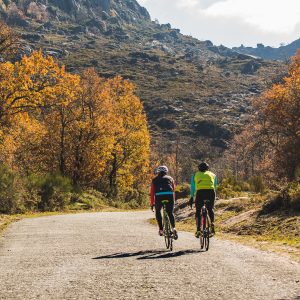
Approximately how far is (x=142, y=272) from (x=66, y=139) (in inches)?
1429

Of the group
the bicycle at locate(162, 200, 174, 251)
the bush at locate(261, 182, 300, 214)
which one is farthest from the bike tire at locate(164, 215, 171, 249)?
the bush at locate(261, 182, 300, 214)

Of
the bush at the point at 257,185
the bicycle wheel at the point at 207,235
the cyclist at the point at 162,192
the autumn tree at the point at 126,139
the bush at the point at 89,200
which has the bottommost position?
the bush at the point at 89,200

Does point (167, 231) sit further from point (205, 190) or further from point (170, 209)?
point (205, 190)

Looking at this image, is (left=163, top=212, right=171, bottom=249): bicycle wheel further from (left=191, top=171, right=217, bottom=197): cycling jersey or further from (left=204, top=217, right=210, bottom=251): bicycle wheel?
(left=191, top=171, right=217, bottom=197): cycling jersey

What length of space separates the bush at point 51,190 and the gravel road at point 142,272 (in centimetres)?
Result: 2107

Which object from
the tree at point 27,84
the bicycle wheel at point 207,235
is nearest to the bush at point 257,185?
the tree at point 27,84

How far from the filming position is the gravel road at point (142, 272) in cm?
771

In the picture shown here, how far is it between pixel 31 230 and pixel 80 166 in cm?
2524

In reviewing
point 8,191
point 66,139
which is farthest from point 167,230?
point 66,139

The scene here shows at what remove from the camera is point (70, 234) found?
18406 mm

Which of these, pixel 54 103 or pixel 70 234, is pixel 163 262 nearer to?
pixel 70 234

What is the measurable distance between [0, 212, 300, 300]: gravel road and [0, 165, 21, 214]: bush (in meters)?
16.5

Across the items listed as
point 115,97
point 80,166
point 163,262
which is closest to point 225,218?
point 163,262

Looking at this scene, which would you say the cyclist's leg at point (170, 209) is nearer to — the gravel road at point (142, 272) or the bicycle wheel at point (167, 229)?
the bicycle wheel at point (167, 229)
